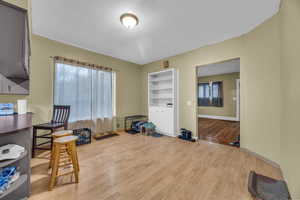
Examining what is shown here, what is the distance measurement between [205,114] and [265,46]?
17.7 ft

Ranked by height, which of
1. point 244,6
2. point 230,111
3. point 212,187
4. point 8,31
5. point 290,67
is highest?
point 244,6

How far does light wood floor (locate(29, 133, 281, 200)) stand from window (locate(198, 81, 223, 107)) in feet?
14.5

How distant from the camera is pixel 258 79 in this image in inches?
89.5

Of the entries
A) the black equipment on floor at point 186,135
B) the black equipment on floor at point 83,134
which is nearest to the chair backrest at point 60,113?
the black equipment on floor at point 83,134

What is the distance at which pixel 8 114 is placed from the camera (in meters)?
1.70

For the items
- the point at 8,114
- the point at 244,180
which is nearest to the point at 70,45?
the point at 8,114

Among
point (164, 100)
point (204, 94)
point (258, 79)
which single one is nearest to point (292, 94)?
point (258, 79)

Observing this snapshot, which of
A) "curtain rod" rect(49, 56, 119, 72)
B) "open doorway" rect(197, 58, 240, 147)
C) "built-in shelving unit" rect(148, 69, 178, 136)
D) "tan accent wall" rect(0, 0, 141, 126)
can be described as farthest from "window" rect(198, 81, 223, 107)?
"tan accent wall" rect(0, 0, 141, 126)

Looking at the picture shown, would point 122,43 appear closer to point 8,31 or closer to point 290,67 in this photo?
point 8,31

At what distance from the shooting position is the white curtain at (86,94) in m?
2.95

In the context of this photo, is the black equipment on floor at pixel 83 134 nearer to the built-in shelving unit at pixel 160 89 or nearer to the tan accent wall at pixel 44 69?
the tan accent wall at pixel 44 69

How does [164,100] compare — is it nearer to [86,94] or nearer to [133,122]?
[133,122]

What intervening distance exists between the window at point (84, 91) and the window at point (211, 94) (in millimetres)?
5492

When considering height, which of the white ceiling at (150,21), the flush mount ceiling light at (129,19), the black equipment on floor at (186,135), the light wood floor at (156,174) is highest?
the white ceiling at (150,21)
